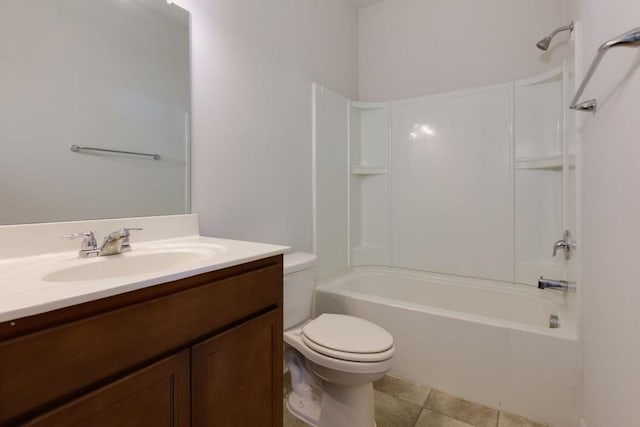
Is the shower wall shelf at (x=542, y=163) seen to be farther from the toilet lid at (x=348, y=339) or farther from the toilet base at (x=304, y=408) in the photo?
the toilet base at (x=304, y=408)

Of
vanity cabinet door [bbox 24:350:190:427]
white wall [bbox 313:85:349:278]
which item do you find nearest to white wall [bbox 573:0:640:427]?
vanity cabinet door [bbox 24:350:190:427]

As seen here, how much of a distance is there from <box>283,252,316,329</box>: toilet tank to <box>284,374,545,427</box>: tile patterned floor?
0.46 meters

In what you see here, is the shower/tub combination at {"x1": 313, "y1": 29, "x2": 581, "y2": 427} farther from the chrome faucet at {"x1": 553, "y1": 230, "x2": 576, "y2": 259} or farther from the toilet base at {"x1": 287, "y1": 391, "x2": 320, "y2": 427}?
the toilet base at {"x1": 287, "y1": 391, "x2": 320, "y2": 427}

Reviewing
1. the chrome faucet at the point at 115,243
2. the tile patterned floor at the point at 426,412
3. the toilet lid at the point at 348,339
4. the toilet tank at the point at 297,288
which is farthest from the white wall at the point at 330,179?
the chrome faucet at the point at 115,243

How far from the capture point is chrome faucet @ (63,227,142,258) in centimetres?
95

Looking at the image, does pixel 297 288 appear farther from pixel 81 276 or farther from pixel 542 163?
pixel 542 163

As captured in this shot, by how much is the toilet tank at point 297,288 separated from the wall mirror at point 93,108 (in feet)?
1.88

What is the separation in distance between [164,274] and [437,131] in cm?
222

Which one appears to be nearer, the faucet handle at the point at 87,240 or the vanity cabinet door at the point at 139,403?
the vanity cabinet door at the point at 139,403

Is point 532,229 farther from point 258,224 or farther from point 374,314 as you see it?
point 258,224

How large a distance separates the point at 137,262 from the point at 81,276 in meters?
0.15

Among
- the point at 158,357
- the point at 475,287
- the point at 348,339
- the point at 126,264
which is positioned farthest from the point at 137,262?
the point at 475,287

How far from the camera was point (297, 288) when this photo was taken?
1504 mm

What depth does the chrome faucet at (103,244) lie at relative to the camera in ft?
3.12
